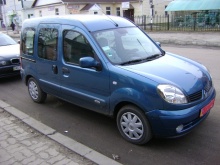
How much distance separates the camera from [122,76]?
4.06 metres

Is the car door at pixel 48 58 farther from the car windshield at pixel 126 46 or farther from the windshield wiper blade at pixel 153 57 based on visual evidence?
the windshield wiper blade at pixel 153 57

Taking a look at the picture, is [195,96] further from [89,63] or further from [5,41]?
[5,41]

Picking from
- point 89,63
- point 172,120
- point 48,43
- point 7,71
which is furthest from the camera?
point 7,71

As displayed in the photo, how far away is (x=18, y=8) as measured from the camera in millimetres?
52625

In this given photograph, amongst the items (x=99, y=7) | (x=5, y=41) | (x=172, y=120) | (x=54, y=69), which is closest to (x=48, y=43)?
(x=54, y=69)

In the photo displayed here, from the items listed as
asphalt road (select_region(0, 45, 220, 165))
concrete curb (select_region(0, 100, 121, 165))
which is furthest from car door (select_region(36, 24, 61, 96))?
concrete curb (select_region(0, 100, 121, 165))

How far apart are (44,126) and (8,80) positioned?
Answer: 4.59 m

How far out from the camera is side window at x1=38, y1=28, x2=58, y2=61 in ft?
17.4

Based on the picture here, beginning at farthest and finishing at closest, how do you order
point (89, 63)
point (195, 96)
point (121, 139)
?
1. point (121, 139)
2. point (89, 63)
3. point (195, 96)

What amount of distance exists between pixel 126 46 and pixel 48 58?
168 centimetres

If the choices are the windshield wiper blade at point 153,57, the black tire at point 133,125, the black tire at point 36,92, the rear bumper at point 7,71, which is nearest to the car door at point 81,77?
the black tire at point 133,125

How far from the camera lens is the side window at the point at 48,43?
5.30 m

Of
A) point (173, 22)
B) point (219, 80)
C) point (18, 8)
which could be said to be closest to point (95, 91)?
point (219, 80)

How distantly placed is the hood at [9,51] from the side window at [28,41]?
88.2 inches
